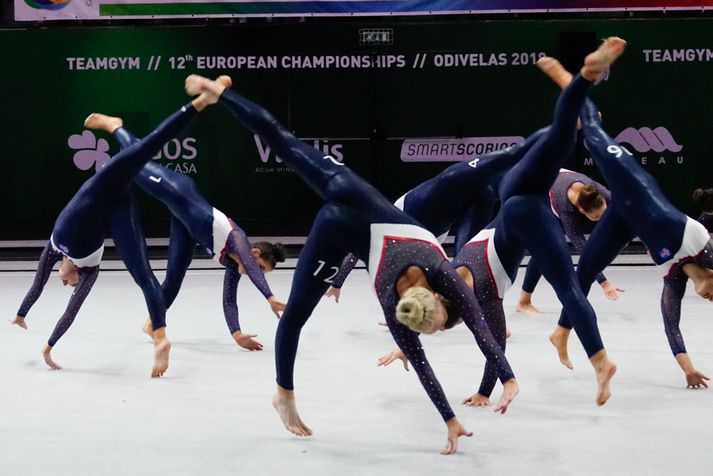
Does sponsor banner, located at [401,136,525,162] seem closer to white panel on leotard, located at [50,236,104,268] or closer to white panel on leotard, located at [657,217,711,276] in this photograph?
white panel on leotard, located at [50,236,104,268]

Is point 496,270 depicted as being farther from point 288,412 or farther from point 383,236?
point 288,412

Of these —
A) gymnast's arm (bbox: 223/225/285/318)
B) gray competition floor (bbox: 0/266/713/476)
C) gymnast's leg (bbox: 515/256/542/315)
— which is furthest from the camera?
gymnast's leg (bbox: 515/256/542/315)

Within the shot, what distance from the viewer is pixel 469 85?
10.2m

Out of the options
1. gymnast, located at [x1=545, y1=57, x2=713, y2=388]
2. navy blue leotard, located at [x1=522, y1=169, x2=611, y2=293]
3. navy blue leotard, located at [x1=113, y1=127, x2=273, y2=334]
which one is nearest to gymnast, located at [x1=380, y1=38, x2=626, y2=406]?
gymnast, located at [x1=545, y1=57, x2=713, y2=388]

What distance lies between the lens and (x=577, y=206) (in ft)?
20.5

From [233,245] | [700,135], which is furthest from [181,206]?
[700,135]

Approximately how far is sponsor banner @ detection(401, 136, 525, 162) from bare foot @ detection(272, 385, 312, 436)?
628 cm

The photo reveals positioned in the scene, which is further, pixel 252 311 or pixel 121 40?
pixel 121 40

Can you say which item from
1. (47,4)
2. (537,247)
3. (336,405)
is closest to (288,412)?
(336,405)

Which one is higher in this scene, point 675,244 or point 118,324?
point 675,244

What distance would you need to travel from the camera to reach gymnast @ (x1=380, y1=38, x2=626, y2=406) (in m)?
4.38

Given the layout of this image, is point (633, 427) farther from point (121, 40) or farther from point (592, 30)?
point (121, 40)

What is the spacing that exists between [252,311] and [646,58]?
5318mm

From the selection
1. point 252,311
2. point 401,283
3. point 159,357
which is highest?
point 401,283
